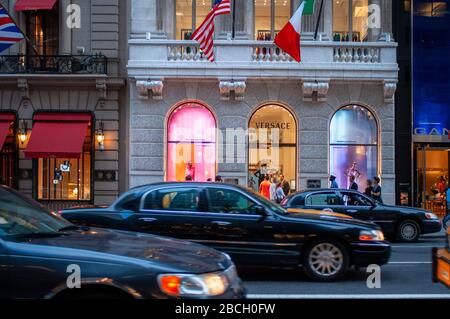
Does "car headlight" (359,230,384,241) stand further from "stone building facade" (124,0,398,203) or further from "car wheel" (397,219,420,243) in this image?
"stone building facade" (124,0,398,203)

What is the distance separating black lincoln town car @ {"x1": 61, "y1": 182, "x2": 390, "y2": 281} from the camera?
9.40 metres

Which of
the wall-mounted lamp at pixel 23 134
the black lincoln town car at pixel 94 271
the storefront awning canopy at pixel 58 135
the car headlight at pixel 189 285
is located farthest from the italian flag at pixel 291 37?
the car headlight at pixel 189 285

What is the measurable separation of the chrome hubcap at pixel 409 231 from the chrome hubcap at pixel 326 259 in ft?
22.1

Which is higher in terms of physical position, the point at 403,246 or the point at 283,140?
the point at 283,140

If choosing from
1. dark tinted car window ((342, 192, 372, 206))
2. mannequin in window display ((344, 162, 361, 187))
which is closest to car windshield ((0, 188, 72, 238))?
dark tinted car window ((342, 192, 372, 206))

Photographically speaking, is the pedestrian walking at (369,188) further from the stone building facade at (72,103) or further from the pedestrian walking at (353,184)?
the stone building facade at (72,103)

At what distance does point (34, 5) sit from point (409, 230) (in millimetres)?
15630

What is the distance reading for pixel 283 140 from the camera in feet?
71.9

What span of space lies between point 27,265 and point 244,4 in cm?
1885

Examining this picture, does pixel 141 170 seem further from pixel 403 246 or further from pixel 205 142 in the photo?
pixel 403 246

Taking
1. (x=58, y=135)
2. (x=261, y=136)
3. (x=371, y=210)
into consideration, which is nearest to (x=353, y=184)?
(x=261, y=136)

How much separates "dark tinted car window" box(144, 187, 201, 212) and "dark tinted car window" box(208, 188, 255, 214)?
25 cm

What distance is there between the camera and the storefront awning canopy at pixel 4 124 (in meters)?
21.5
